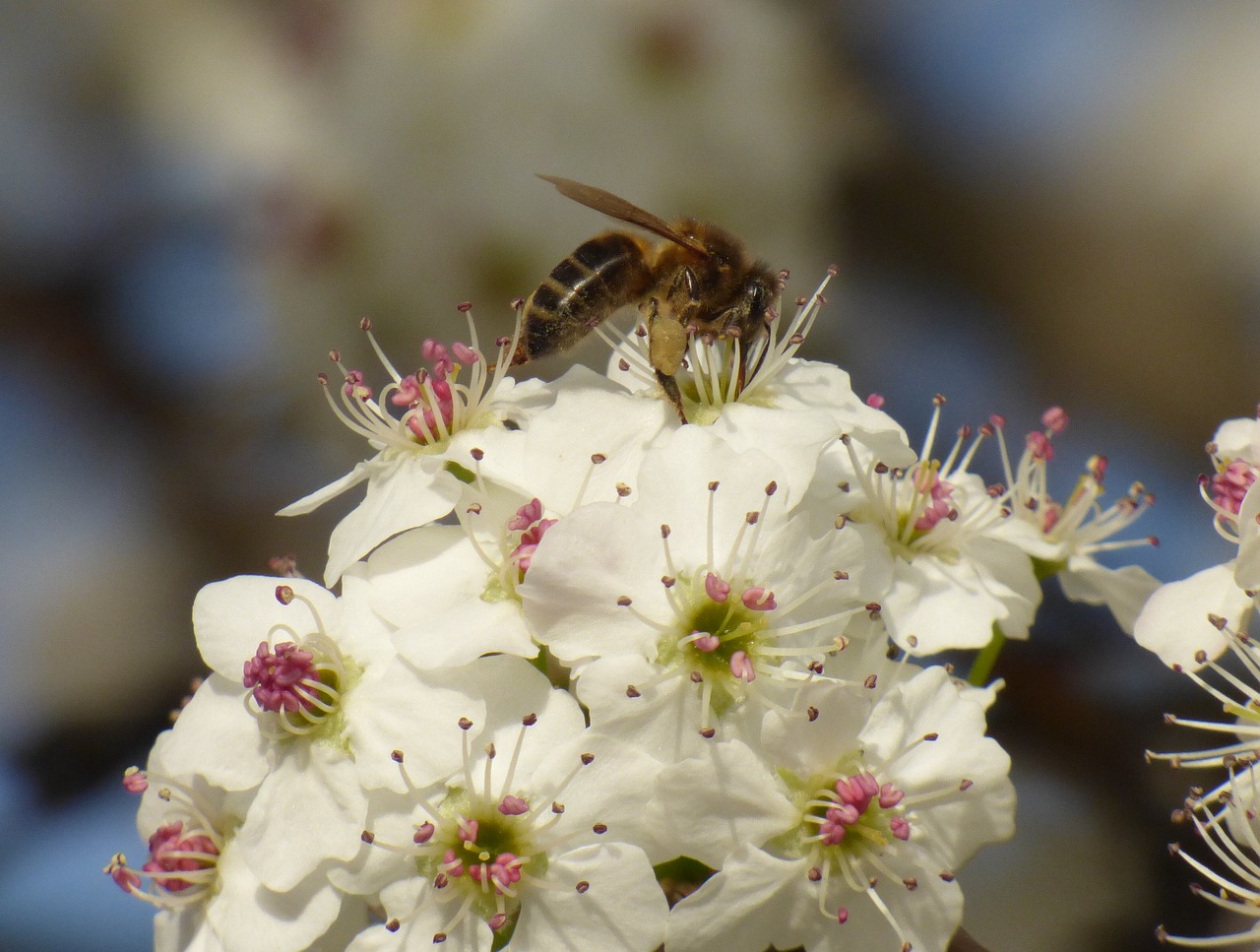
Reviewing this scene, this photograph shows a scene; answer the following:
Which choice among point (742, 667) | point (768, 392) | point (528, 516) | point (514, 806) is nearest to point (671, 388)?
point (768, 392)

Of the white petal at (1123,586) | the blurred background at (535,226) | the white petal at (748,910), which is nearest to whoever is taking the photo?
the white petal at (748,910)

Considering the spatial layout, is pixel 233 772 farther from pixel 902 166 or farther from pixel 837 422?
pixel 902 166

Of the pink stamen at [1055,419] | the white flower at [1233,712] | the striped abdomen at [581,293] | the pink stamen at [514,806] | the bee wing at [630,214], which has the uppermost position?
the bee wing at [630,214]

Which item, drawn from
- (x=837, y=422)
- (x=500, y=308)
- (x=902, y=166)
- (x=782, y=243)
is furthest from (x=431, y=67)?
(x=837, y=422)

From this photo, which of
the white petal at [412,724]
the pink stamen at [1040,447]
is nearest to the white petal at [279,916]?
the white petal at [412,724]

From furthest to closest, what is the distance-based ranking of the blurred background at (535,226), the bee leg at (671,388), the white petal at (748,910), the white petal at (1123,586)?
the blurred background at (535,226), the white petal at (1123,586), the bee leg at (671,388), the white petal at (748,910)

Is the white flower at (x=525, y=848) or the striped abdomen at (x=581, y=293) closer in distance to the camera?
the white flower at (x=525, y=848)

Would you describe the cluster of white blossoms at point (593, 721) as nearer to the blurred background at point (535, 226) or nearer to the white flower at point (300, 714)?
the white flower at point (300, 714)
